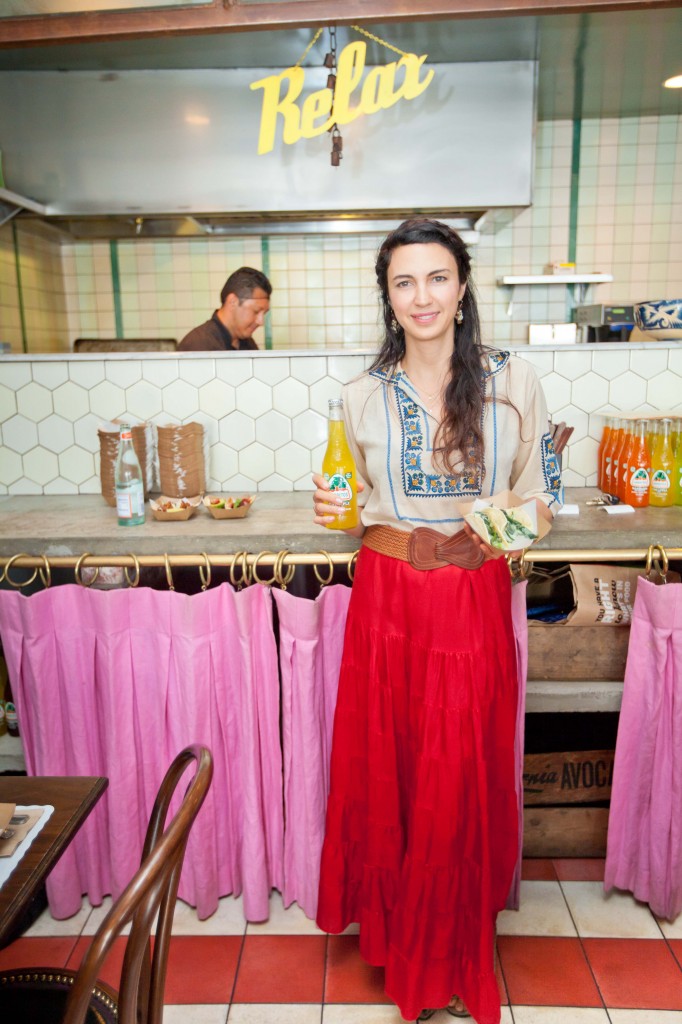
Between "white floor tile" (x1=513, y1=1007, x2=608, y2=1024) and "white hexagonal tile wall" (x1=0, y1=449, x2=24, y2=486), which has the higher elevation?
"white hexagonal tile wall" (x1=0, y1=449, x2=24, y2=486)

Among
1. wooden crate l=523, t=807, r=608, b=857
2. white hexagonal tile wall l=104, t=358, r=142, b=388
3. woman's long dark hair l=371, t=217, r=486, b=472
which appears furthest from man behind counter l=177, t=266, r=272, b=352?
wooden crate l=523, t=807, r=608, b=857

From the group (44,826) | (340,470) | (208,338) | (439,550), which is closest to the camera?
(44,826)

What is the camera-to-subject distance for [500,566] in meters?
1.68

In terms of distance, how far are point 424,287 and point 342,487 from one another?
0.45 meters

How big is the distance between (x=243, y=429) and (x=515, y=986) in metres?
1.80

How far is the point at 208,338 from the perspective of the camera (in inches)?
134

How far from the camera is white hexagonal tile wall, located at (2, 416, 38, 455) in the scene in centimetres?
259

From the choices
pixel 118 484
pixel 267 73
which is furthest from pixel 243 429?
pixel 267 73

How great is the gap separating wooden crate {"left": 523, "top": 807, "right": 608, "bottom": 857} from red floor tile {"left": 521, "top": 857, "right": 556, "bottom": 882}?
0.06 feet

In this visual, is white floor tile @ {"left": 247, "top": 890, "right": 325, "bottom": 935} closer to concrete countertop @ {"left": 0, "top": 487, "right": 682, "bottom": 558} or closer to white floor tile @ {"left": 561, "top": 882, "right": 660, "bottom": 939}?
white floor tile @ {"left": 561, "top": 882, "right": 660, "bottom": 939}

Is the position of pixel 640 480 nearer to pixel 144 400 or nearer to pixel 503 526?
pixel 503 526

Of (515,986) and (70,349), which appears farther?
(70,349)

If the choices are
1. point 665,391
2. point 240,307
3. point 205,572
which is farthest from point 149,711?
point 240,307

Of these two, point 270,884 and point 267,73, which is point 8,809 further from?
point 267,73
